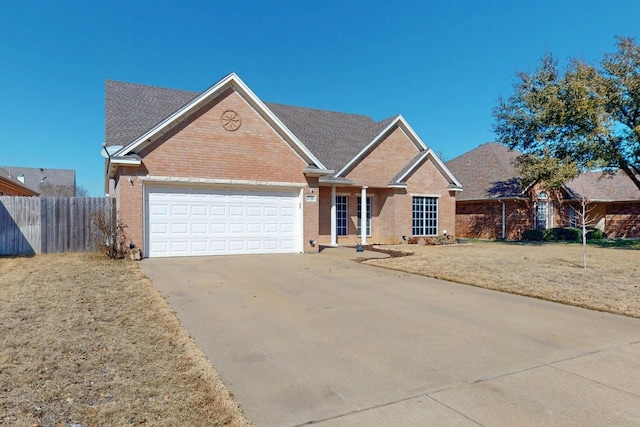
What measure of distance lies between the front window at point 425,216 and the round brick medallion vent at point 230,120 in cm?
1107

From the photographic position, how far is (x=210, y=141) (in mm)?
14180

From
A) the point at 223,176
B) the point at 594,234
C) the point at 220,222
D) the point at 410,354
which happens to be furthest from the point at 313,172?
the point at 594,234

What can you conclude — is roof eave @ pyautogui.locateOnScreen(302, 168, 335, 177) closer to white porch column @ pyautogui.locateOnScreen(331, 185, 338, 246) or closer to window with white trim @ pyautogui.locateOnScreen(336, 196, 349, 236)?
white porch column @ pyautogui.locateOnScreen(331, 185, 338, 246)

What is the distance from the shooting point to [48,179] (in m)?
49.2

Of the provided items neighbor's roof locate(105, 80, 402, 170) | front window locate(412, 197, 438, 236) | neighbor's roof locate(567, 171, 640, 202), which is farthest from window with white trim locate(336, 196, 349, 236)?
neighbor's roof locate(567, 171, 640, 202)

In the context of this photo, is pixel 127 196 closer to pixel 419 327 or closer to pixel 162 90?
pixel 162 90

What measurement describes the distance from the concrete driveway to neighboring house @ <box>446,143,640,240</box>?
19.2 meters

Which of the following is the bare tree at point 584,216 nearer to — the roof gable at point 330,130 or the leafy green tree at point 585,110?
the leafy green tree at point 585,110

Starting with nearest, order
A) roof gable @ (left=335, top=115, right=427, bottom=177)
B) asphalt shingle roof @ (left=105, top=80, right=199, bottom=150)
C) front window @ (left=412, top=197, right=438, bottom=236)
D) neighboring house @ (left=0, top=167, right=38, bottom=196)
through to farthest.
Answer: asphalt shingle roof @ (left=105, top=80, right=199, bottom=150) → roof gable @ (left=335, top=115, right=427, bottom=177) → front window @ (left=412, top=197, right=438, bottom=236) → neighboring house @ (left=0, top=167, right=38, bottom=196)

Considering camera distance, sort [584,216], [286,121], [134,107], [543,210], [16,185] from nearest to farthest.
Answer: [584,216] → [134,107] → [286,121] → [16,185] → [543,210]

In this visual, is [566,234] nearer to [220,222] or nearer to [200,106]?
[220,222]

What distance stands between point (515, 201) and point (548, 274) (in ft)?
52.8

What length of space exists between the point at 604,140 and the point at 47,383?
2397cm

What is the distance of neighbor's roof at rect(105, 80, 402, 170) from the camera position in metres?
16.0
